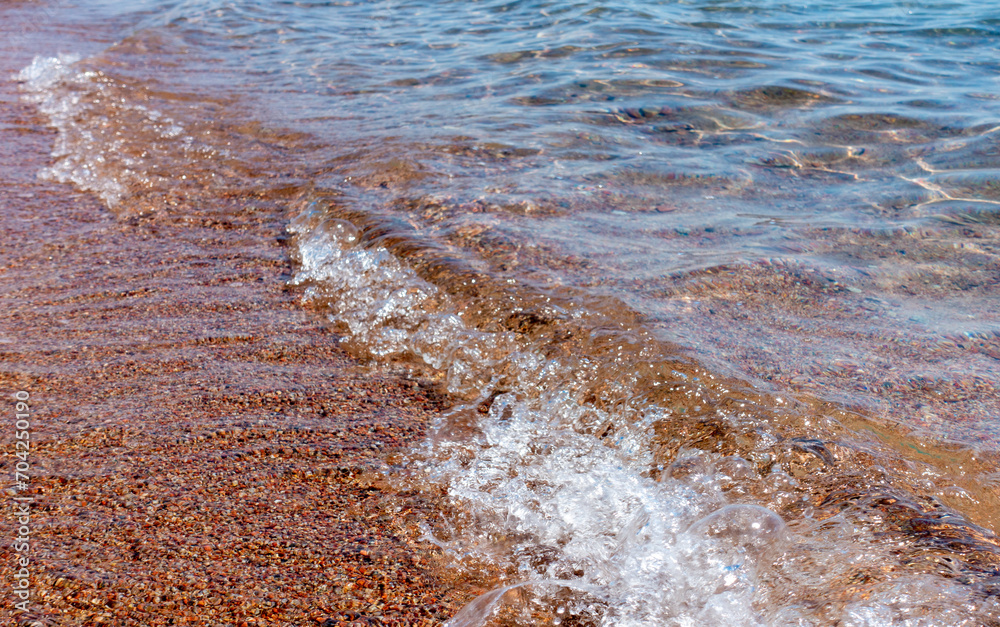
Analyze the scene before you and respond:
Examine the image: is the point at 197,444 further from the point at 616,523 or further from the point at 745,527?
the point at 745,527

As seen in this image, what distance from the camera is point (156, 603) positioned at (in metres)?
1.73

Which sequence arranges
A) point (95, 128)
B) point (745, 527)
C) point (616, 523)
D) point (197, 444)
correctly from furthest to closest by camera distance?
point (95, 128) → point (197, 444) → point (616, 523) → point (745, 527)

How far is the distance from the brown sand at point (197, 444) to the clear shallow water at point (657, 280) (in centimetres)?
20

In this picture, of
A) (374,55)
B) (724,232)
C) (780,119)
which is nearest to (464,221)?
(724,232)

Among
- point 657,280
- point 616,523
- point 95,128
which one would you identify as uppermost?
point 95,128

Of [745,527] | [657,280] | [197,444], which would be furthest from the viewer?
[657,280]

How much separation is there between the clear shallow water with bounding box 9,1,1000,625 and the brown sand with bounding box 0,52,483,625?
7.9 inches

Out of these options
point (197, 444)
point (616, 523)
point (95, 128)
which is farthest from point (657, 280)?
point (95, 128)

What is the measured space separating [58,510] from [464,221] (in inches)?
92.8

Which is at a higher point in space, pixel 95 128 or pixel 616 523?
pixel 95 128

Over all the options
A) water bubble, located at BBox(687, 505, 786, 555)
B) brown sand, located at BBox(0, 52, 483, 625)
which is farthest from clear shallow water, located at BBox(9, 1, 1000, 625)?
brown sand, located at BBox(0, 52, 483, 625)

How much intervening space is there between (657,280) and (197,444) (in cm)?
211

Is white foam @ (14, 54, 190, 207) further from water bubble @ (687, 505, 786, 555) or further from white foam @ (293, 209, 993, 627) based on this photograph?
water bubble @ (687, 505, 786, 555)

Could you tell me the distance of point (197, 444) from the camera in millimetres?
2297
